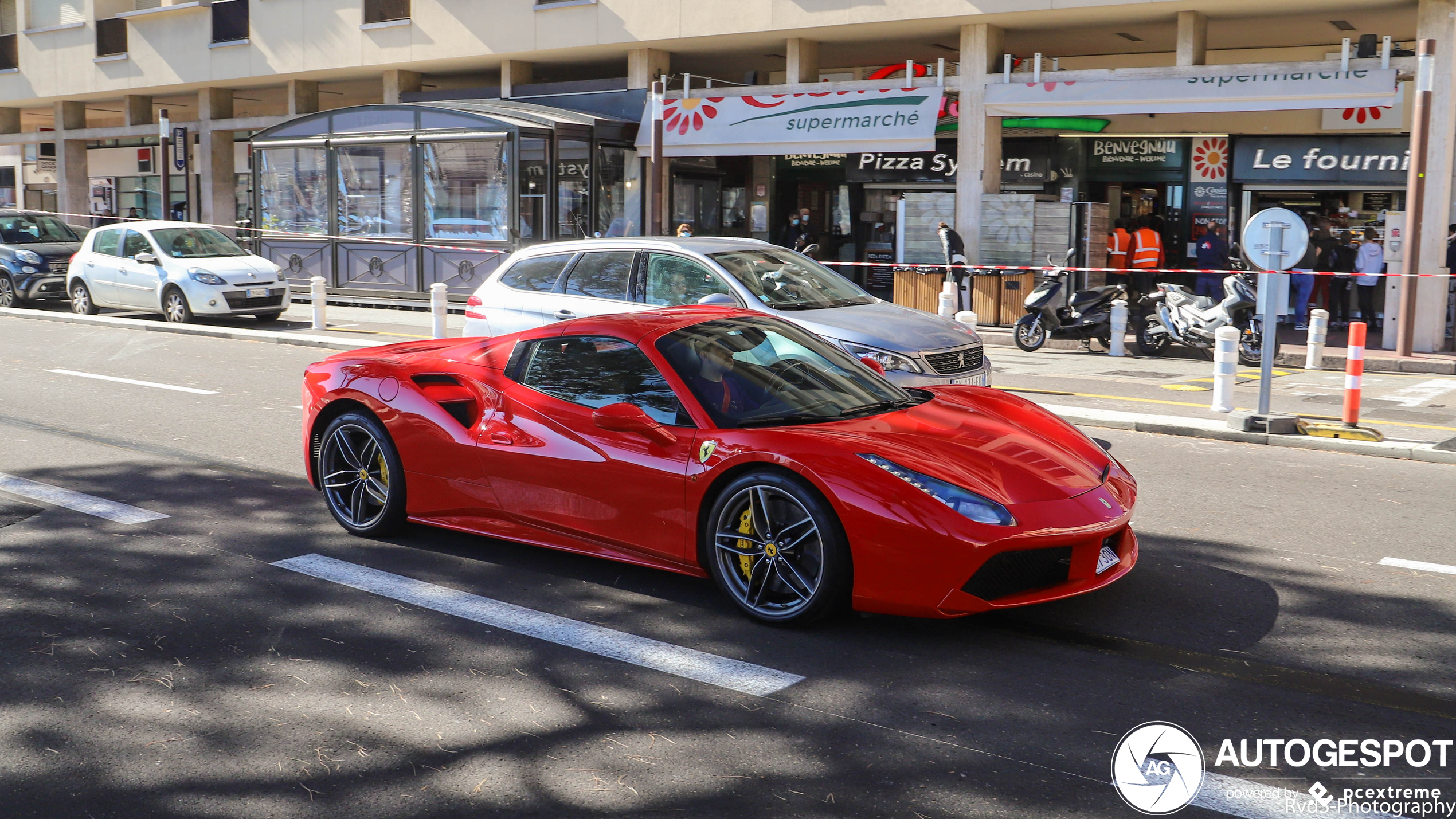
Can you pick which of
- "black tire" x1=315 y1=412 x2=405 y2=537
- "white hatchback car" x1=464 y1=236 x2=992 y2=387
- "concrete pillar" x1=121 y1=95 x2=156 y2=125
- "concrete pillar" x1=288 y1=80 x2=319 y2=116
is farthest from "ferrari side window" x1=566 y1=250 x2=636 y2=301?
"concrete pillar" x1=121 y1=95 x2=156 y2=125

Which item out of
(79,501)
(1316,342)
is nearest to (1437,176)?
(1316,342)

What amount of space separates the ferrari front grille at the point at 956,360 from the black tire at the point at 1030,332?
7306mm

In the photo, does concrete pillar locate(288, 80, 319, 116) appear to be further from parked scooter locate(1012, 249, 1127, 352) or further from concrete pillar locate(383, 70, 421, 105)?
parked scooter locate(1012, 249, 1127, 352)

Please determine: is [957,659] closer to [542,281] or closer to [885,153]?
[542,281]

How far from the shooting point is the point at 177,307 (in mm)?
19047

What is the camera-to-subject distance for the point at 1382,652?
478 centimetres

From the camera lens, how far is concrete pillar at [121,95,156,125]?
110ft

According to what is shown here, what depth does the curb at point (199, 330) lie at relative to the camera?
1666cm

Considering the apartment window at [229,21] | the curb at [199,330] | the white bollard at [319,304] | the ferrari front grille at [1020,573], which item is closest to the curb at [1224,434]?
the ferrari front grille at [1020,573]

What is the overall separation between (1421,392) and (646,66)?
14.8m

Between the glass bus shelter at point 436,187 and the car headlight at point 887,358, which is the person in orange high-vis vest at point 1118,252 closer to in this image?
the glass bus shelter at point 436,187

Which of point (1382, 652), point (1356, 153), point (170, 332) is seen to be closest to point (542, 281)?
point (1382, 652)

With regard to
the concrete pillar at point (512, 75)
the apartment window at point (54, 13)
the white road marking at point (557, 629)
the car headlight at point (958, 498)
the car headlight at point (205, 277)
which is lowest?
the white road marking at point (557, 629)

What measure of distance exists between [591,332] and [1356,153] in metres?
20.0
